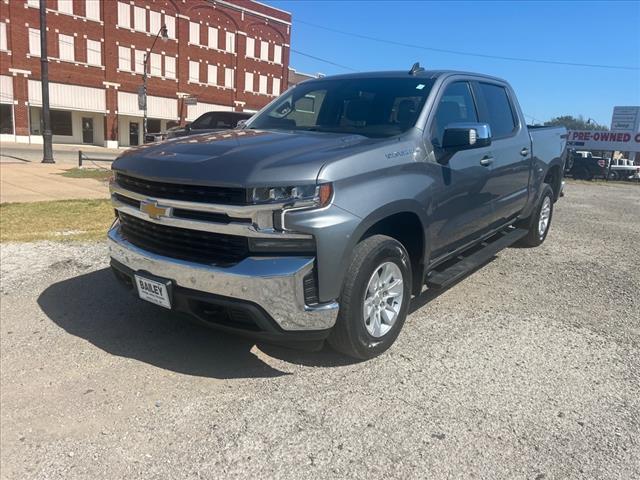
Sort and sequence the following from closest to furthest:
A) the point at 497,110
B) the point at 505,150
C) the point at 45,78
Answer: the point at 505,150 → the point at 497,110 → the point at 45,78

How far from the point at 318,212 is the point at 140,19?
4656 cm

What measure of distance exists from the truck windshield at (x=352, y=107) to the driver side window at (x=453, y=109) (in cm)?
18

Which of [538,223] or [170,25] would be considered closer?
[538,223]

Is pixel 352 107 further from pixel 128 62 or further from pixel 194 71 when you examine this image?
pixel 194 71

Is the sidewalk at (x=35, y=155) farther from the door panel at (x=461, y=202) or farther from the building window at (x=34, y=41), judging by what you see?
the door panel at (x=461, y=202)

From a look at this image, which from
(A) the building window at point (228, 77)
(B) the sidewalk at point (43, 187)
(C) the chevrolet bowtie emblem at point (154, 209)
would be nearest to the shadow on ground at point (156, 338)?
(C) the chevrolet bowtie emblem at point (154, 209)

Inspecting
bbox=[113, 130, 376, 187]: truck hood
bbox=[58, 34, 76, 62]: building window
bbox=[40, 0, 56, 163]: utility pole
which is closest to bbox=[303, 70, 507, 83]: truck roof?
bbox=[113, 130, 376, 187]: truck hood

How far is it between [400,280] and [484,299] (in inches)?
65.3

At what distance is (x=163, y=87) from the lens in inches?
1829

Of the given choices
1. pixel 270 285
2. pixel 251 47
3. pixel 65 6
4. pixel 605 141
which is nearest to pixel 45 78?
pixel 270 285

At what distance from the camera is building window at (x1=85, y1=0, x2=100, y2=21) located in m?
40.5

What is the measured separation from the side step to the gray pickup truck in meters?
0.03

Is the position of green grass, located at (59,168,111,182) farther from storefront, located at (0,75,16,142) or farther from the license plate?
storefront, located at (0,75,16,142)

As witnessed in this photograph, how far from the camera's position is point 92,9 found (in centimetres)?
4075
